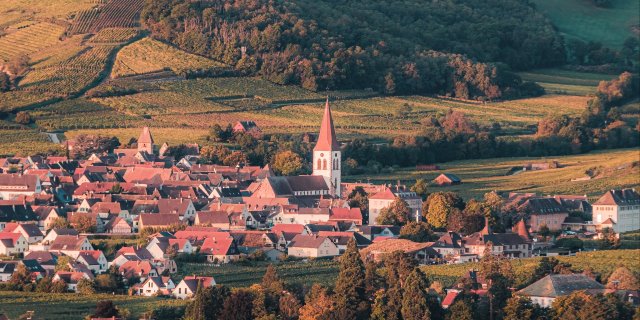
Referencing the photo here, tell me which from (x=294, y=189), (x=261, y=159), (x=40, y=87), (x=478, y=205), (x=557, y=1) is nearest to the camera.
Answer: (x=478, y=205)

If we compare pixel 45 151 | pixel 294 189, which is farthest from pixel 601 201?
pixel 45 151

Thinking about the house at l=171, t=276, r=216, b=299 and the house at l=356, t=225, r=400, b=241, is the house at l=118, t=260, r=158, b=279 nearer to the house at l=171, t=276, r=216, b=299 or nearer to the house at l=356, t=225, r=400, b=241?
the house at l=171, t=276, r=216, b=299

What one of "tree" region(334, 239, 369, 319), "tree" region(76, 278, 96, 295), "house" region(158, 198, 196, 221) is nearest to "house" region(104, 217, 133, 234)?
"house" region(158, 198, 196, 221)

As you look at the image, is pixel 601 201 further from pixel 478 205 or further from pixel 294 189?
pixel 294 189

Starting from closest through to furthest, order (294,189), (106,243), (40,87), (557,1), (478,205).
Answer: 1. (106,243)
2. (478,205)
3. (294,189)
4. (40,87)
5. (557,1)

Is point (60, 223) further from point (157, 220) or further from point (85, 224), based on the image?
point (157, 220)

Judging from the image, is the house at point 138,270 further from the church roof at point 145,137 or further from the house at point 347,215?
the church roof at point 145,137
